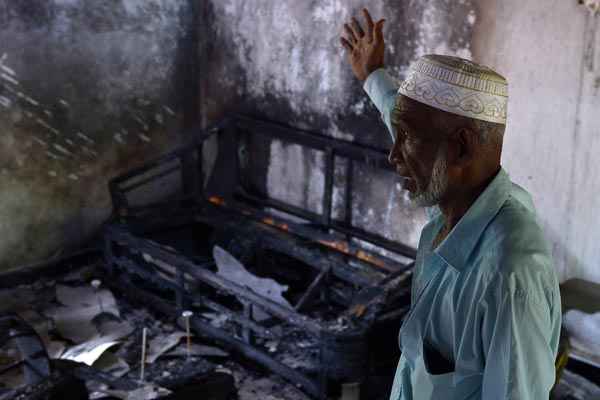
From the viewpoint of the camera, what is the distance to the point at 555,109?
4102 millimetres

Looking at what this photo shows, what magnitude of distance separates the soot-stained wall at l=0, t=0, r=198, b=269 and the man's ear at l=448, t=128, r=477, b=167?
4.15 metres

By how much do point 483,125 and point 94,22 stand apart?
14.3 ft

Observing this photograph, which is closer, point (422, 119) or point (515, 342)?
point (515, 342)

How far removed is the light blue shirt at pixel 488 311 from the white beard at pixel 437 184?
0.10 metres

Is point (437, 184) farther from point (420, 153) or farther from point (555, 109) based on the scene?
point (555, 109)

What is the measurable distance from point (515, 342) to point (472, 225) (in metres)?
0.33

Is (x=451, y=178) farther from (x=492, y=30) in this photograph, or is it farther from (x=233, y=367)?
(x=233, y=367)

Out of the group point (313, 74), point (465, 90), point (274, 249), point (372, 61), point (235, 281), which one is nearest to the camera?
point (465, 90)

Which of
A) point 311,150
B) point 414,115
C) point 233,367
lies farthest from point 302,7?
point 414,115

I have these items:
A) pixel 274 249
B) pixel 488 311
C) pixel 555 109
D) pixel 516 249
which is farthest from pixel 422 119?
pixel 274 249

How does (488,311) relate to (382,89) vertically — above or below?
below

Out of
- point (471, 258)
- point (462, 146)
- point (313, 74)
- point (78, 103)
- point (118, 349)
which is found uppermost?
point (462, 146)

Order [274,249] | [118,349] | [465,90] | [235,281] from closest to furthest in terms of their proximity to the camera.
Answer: [465,90] → [118,349] → [235,281] → [274,249]

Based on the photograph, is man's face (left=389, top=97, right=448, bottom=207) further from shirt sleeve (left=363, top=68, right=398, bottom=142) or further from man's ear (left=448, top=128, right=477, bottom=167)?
shirt sleeve (left=363, top=68, right=398, bottom=142)
